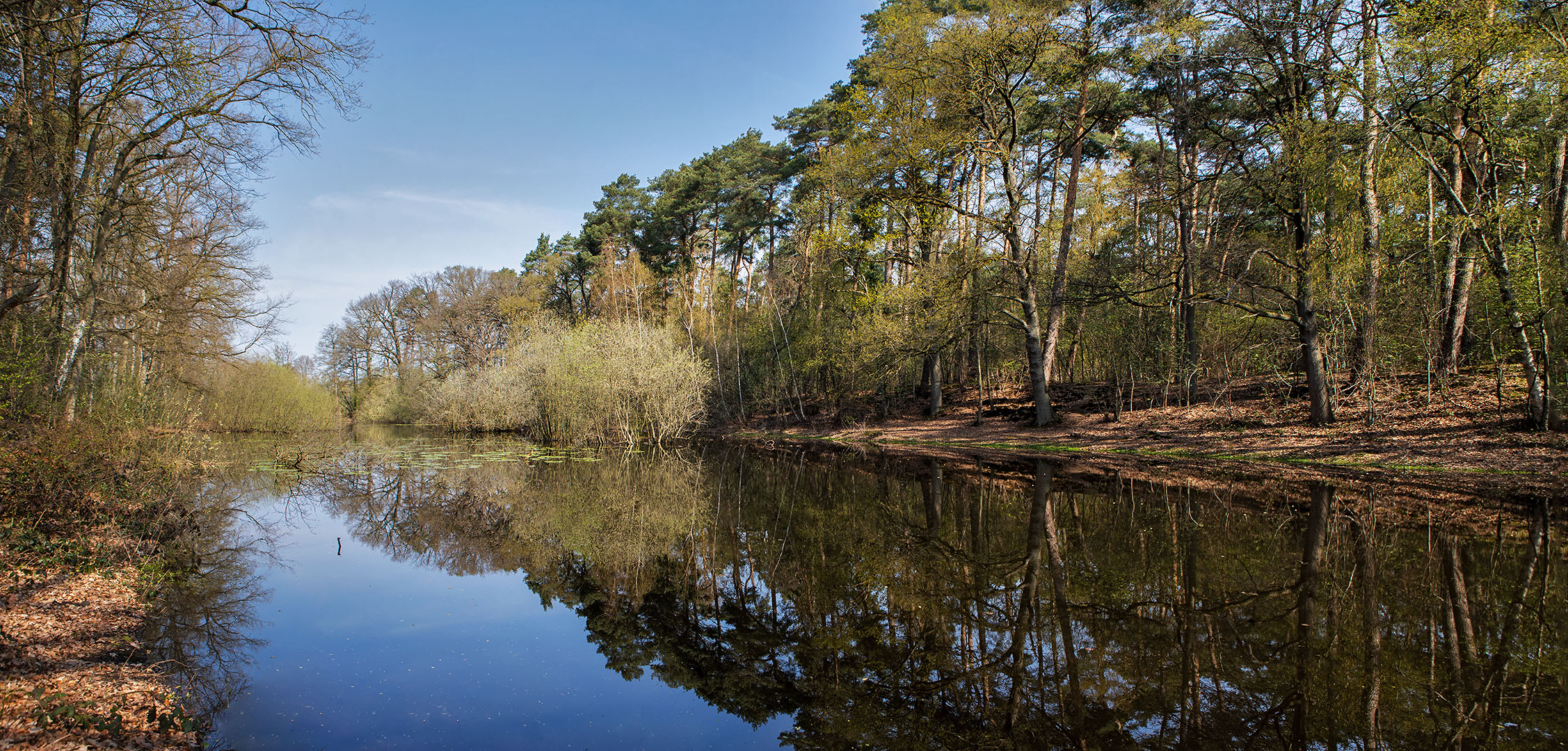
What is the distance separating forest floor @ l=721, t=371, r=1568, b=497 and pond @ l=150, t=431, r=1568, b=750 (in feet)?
7.83

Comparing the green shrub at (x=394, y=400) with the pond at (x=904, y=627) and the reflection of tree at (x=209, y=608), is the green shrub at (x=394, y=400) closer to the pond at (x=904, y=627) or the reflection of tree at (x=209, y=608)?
the reflection of tree at (x=209, y=608)

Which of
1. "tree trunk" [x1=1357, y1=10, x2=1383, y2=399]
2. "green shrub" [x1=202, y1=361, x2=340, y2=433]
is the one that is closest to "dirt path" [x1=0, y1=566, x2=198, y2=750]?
"tree trunk" [x1=1357, y1=10, x2=1383, y2=399]

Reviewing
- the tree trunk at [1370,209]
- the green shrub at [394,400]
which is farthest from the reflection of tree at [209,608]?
the green shrub at [394,400]

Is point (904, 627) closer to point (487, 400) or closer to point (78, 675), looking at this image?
point (78, 675)

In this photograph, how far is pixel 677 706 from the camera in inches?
173

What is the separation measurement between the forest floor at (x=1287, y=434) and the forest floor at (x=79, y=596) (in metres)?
14.2

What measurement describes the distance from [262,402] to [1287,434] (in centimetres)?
3070

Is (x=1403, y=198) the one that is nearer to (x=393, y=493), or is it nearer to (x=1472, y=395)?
A: (x=1472, y=395)

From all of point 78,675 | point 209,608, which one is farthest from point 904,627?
point 209,608

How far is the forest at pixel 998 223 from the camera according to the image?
9.93 m

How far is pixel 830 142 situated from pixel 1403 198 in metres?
17.2

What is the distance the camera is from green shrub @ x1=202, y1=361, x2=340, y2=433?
859 inches

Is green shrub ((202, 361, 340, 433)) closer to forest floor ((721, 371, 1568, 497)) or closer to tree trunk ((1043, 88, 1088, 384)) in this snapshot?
forest floor ((721, 371, 1568, 497))

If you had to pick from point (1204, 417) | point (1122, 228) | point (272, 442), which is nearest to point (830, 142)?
point (1122, 228)
